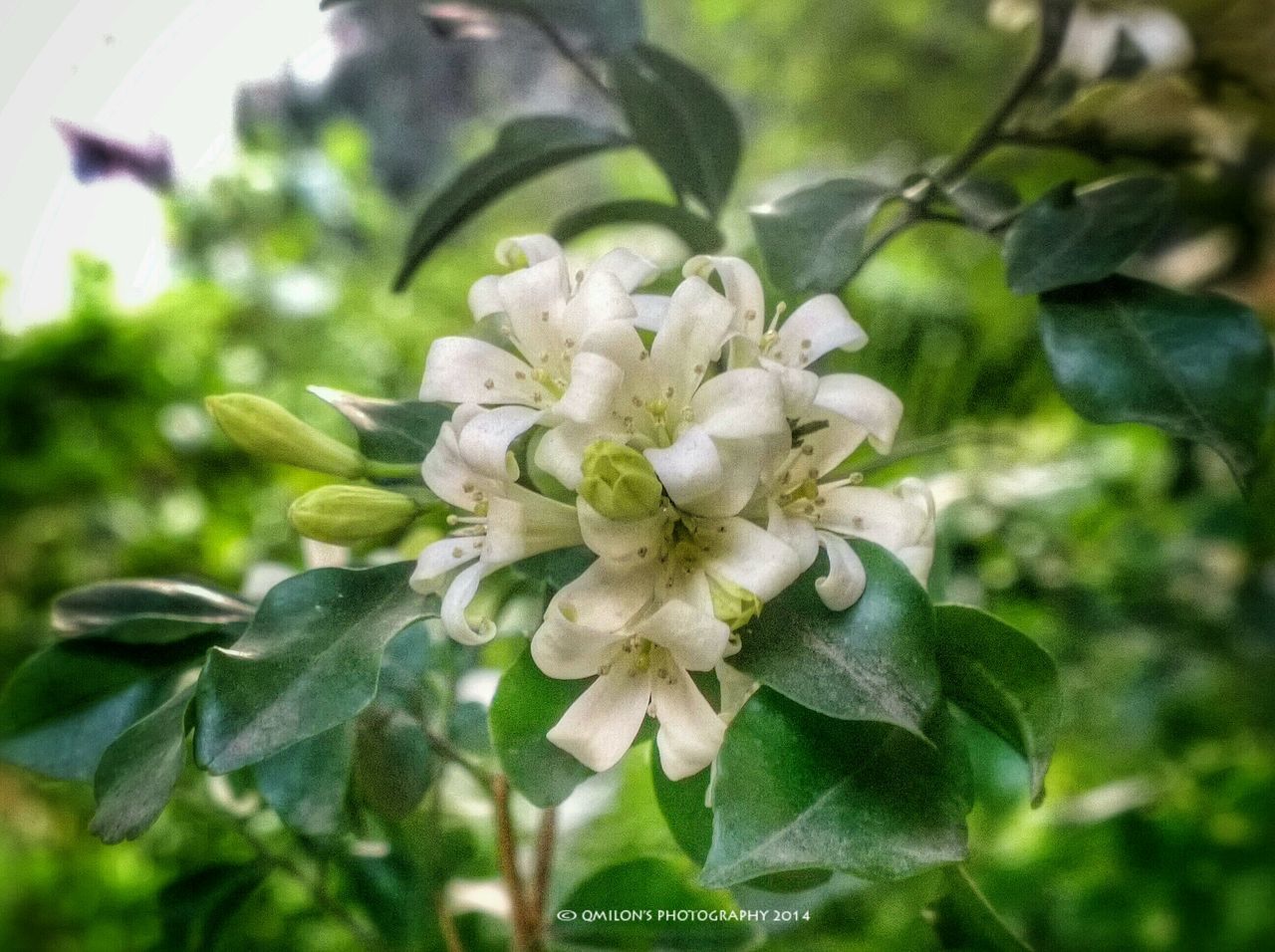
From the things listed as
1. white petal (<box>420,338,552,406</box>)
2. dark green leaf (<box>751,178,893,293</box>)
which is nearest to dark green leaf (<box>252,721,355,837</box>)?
white petal (<box>420,338,552,406</box>)

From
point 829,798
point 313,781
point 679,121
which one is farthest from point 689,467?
point 679,121

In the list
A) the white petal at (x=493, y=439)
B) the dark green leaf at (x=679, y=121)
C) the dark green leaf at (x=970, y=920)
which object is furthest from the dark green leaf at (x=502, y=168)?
the dark green leaf at (x=970, y=920)

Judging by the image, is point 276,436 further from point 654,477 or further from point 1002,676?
point 1002,676

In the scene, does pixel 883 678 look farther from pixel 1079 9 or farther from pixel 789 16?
pixel 789 16

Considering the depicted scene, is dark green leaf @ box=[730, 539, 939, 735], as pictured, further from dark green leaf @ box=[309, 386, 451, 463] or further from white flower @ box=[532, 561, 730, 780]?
dark green leaf @ box=[309, 386, 451, 463]

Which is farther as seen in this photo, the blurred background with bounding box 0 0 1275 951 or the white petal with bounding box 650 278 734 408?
the blurred background with bounding box 0 0 1275 951

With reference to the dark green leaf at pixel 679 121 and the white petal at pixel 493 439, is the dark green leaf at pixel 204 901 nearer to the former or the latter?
the white petal at pixel 493 439
